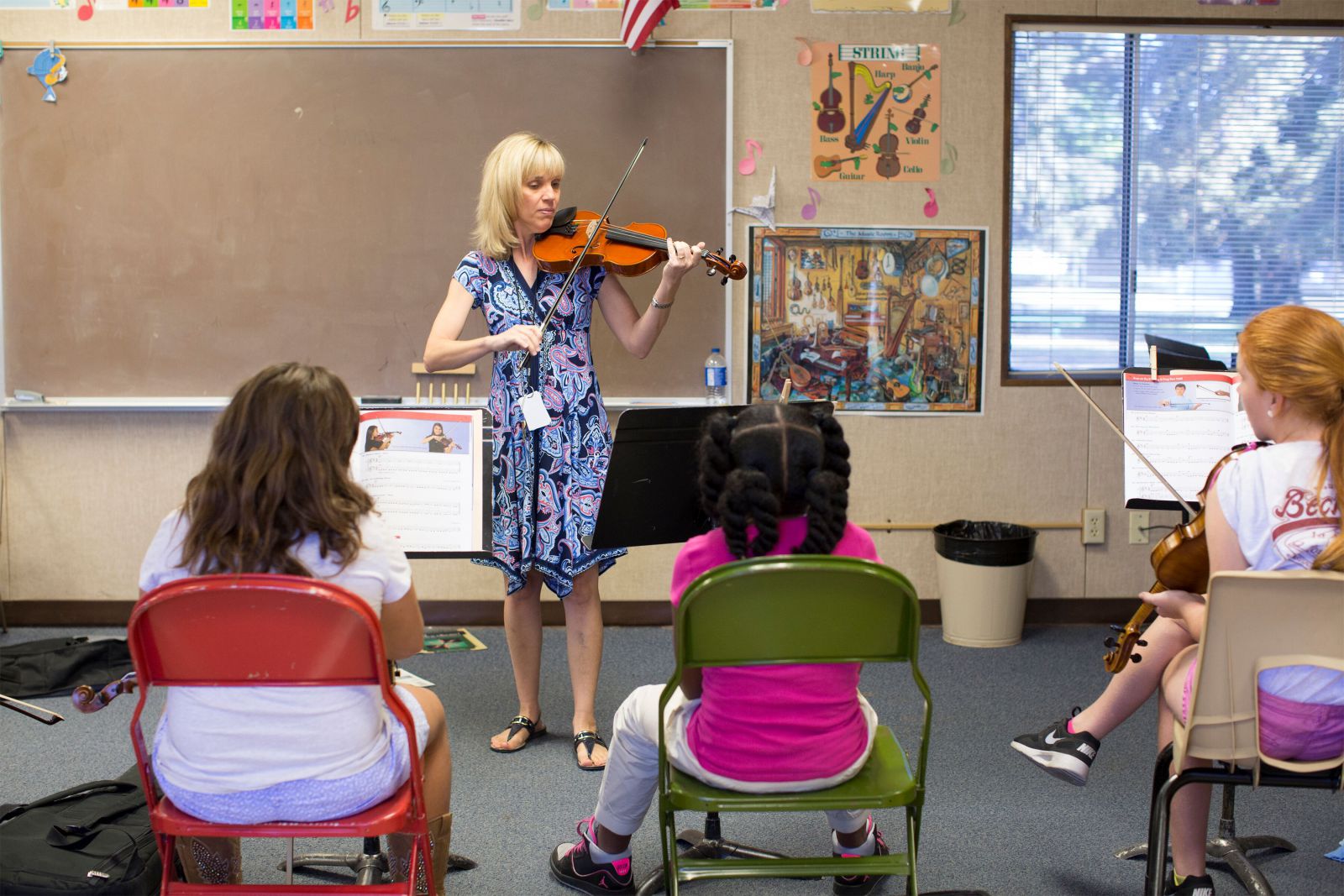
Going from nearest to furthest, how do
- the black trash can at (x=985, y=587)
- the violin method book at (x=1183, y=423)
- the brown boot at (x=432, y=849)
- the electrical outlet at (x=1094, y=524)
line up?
the brown boot at (x=432, y=849), the violin method book at (x=1183, y=423), the black trash can at (x=985, y=587), the electrical outlet at (x=1094, y=524)

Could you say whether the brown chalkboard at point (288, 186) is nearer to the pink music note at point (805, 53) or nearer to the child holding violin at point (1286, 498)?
the pink music note at point (805, 53)

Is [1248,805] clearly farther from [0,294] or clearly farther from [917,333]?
[0,294]

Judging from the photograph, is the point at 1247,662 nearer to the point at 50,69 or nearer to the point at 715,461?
the point at 715,461

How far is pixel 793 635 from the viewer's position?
1.53m

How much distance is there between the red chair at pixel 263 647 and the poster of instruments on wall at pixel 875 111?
287 cm

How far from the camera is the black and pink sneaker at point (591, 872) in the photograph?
2078 millimetres

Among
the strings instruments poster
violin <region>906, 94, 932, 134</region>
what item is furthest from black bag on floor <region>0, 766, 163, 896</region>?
violin <region>906, 94, 932, 134</region>

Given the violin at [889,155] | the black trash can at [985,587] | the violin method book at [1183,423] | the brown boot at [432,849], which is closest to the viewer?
the brown boot at [432,849]

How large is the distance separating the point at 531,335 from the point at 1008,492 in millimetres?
2228

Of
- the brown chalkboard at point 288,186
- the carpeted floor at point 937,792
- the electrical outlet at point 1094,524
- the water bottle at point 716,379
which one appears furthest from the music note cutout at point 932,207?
the carpeted floor at point 937,792

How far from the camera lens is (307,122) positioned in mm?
3850

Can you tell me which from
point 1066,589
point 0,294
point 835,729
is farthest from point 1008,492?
point 0,294

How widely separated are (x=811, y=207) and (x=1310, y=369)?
2.37 meters

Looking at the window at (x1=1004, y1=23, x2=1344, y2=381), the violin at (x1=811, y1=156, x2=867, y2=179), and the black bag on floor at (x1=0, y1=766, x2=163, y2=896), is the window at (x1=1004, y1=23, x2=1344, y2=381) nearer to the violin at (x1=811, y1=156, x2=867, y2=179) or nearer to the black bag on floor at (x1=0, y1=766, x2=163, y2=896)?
the violin at (x1=811, y1=156, x2=867, y2=179)
